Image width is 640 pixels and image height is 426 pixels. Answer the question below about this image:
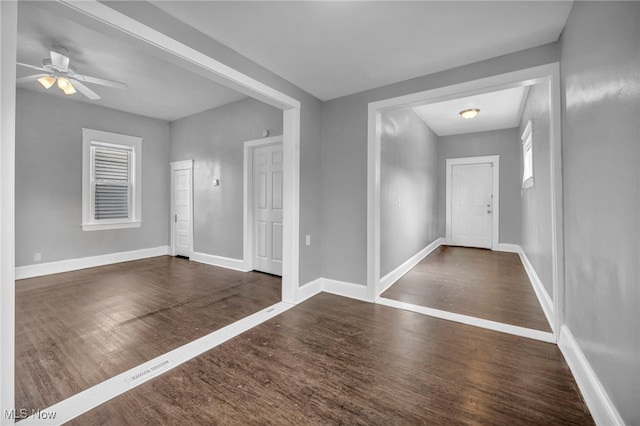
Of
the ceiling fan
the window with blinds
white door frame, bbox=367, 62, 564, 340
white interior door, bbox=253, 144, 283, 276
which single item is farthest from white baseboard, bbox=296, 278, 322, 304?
the window with blinds

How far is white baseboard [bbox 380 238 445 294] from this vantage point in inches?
142

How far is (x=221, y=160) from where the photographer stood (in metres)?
4.94

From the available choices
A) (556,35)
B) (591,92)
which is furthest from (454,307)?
(556,35)

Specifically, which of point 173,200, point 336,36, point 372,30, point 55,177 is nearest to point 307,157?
point 336,36

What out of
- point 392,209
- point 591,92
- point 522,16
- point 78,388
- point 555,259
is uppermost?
point 522,16

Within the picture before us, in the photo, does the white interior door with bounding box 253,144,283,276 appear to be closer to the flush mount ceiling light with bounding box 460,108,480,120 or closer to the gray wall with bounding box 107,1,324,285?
the gray wall with bounding box 107,1,324,285

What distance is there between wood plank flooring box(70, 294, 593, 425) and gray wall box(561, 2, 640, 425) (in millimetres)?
379

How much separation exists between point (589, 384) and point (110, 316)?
386 cm

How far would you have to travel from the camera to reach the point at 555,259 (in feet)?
7.32

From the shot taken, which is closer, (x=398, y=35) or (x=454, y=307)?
(x=398, y=35)

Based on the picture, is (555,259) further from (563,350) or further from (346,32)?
(346,32)

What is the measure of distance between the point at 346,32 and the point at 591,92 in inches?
65.9

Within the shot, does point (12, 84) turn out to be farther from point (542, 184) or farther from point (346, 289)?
point (542, 184)

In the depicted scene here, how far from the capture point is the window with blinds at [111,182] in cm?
492
